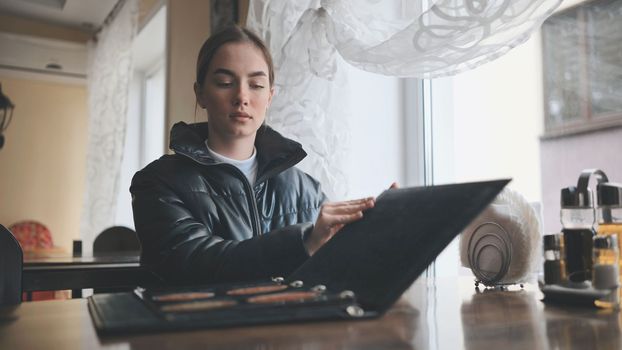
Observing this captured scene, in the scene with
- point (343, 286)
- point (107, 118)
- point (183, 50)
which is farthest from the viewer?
point (107, 118)

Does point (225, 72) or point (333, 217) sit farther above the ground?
point (225, 72)

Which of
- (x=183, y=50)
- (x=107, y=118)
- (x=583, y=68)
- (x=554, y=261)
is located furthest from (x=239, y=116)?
(x=107, y=118)

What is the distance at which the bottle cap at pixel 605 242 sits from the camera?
729mm

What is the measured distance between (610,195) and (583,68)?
656 millimetres

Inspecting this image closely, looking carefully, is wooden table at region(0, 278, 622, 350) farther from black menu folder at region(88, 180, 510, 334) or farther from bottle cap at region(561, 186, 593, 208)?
bottle cap at region(561, 186, 593, 208)

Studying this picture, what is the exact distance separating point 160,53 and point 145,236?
3.73 m

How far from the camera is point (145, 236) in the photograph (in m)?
1.15

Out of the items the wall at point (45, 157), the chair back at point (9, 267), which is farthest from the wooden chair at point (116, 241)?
the wall at point (45, 157)

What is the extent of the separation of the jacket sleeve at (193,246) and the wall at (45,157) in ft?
14.6

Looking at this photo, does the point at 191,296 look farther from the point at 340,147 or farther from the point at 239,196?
the point at 340,147

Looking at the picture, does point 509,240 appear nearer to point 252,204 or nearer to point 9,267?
point 252,204

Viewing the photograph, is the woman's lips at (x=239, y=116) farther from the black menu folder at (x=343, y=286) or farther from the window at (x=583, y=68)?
the window at (x=583, y=68)

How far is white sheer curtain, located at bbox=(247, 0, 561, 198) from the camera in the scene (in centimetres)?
113

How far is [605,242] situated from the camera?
0.73 metres
